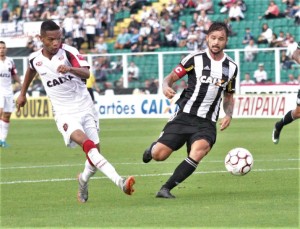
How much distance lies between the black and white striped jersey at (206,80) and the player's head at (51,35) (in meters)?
1.61

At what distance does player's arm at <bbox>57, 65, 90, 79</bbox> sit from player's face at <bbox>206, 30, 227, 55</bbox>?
1634 millimetres

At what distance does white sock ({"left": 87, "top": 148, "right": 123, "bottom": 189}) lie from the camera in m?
10.6

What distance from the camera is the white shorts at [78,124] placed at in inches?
452

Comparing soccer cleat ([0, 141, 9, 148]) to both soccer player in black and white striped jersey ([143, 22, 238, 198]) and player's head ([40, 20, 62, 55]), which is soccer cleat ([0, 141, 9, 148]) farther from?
player's head ([40, 20, 62, 55])

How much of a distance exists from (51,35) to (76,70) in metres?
0.64

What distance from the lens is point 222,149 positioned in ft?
65.6

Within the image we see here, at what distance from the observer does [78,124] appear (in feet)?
37.8

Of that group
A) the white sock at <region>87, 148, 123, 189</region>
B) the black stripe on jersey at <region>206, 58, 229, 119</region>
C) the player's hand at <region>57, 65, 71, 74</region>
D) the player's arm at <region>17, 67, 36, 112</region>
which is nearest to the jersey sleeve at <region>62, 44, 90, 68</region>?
the player's hand at <region>57, 65, 71, 74</region>

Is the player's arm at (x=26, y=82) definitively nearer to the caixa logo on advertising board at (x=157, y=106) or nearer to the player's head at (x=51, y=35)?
the player's head at (x=51, y=35)

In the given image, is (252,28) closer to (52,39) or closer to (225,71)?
(225,71)

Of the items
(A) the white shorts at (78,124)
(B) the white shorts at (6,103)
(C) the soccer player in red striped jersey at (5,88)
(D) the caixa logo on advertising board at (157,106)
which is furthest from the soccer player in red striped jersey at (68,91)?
(D) the caixa logo on advertising board at (157,106)

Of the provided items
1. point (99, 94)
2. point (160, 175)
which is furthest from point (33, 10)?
point (160, 175)

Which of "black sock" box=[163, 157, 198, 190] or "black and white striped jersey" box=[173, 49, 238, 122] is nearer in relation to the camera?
"black sock" box=[163, 157, 198, 190]

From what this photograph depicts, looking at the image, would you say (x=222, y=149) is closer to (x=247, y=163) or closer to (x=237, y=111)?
(x=247, y=163)
